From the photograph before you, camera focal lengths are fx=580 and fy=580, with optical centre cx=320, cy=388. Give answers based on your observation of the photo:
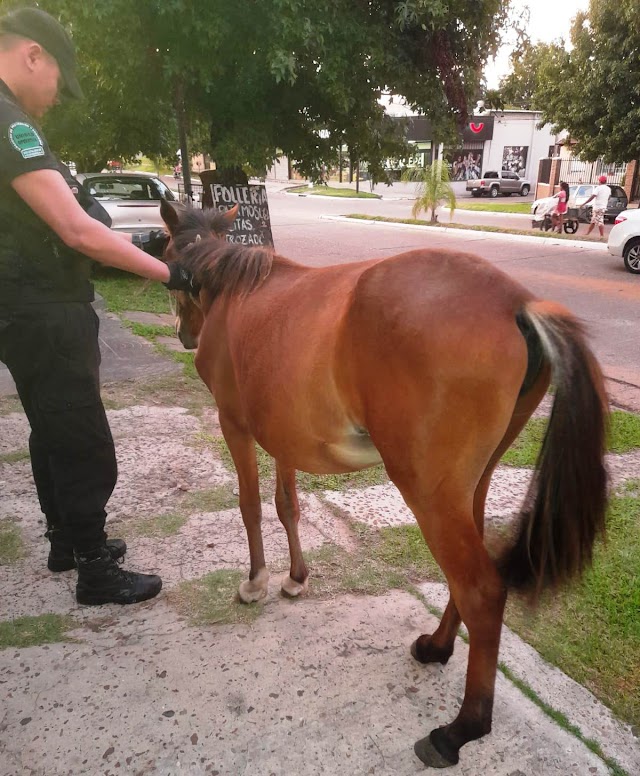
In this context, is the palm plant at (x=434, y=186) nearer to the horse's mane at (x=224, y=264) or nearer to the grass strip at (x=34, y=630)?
the horse's mane at (x=224, y=264)

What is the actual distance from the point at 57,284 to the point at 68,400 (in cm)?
46

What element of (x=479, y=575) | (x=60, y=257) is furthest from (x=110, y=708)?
(x=60, y=257)

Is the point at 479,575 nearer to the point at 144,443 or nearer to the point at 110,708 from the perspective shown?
the point at 110,708

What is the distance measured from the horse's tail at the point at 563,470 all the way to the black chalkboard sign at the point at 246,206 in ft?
17.2

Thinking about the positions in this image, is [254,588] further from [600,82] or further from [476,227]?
[600,82]

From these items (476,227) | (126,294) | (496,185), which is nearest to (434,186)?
(476,227)

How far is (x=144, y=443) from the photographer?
403 centimetres

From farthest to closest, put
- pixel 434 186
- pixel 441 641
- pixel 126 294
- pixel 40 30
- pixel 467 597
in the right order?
pixel 434 186
pixel 126 294
pixel 441 641
pixel 40 30
pixel 467 597

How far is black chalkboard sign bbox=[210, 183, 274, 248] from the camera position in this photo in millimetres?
6574

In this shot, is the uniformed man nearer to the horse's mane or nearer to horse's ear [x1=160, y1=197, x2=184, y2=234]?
the horse's mane

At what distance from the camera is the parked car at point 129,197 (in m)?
9.88

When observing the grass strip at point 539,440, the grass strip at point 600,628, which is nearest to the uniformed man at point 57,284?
the grass strip at point 600,628

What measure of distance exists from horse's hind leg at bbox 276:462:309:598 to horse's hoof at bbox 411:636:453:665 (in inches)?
24.0

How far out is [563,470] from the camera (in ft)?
5.67
